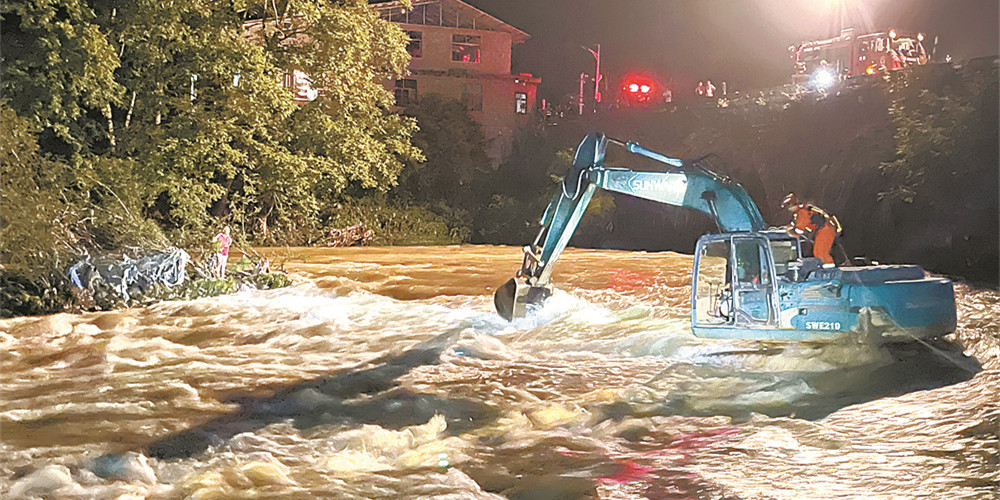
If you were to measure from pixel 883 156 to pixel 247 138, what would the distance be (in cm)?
2276

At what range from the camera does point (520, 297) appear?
14891 mm

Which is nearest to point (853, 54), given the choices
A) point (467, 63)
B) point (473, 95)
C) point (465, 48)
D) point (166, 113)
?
point (473, 95)

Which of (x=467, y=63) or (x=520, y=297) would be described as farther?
(x=467, y=63)

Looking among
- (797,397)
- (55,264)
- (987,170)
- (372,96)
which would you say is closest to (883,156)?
(987,170)

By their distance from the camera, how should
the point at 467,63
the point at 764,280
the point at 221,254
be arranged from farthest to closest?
1. the point at 467,63
2. the point at 221,254
3. the point at 764,280

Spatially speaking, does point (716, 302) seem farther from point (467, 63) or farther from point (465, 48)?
point (465, 48)

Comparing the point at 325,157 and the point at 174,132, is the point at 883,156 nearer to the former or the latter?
the point at 325,157

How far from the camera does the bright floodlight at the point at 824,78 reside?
41487 millimetres

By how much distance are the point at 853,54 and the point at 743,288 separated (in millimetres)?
42909

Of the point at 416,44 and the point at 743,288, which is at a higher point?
the point at 416,44

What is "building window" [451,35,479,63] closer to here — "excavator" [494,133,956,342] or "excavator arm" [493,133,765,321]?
"excavator arm" [493,133,765,321]

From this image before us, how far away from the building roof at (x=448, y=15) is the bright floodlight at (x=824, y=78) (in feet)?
56.7

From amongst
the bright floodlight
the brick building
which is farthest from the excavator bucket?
the brick building

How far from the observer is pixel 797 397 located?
36.8 feet
